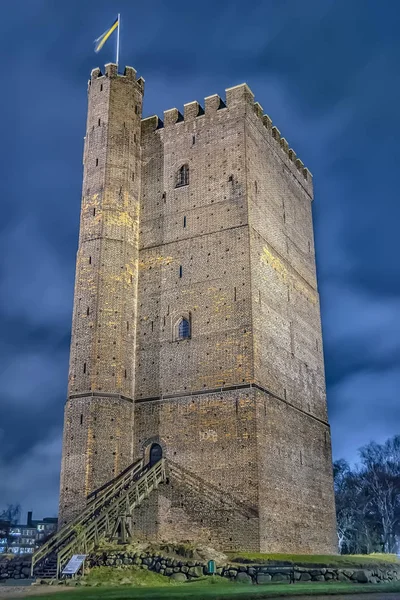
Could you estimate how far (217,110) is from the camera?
102ft

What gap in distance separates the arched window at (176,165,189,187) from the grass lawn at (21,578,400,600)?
17479 millimetres

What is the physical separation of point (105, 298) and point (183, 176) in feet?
22.4

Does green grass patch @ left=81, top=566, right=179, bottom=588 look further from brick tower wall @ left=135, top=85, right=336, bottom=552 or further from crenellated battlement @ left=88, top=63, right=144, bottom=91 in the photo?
crenellated battlement @ left=88, top=63, right=144, bottom=91

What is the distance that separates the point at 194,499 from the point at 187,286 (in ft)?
28.2

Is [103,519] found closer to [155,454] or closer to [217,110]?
[155,454]

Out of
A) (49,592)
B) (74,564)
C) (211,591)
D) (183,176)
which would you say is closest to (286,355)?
(183,176)

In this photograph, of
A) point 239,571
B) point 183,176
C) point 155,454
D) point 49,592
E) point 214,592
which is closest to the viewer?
point 214,592

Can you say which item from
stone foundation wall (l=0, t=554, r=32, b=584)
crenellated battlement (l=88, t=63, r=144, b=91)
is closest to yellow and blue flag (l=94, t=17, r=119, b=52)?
crenellated battlement (l=88, t=63, r=144, b=91)

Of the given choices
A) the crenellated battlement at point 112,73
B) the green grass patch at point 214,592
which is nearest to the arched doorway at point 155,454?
the green grass patch at point 214,592

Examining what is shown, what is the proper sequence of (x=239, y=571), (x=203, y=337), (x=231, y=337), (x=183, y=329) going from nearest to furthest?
1. (x=239, y=571)
2. (x=231, y=337)
3. (x=203, y=337)
4. (x=183, y=329)

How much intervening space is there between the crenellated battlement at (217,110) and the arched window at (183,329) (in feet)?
31.6

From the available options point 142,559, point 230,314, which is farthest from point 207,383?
point 142,559

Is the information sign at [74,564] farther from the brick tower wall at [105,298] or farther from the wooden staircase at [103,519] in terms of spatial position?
the brick tower wall at [105,298]

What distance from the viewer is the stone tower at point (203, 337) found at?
25.3 metres
